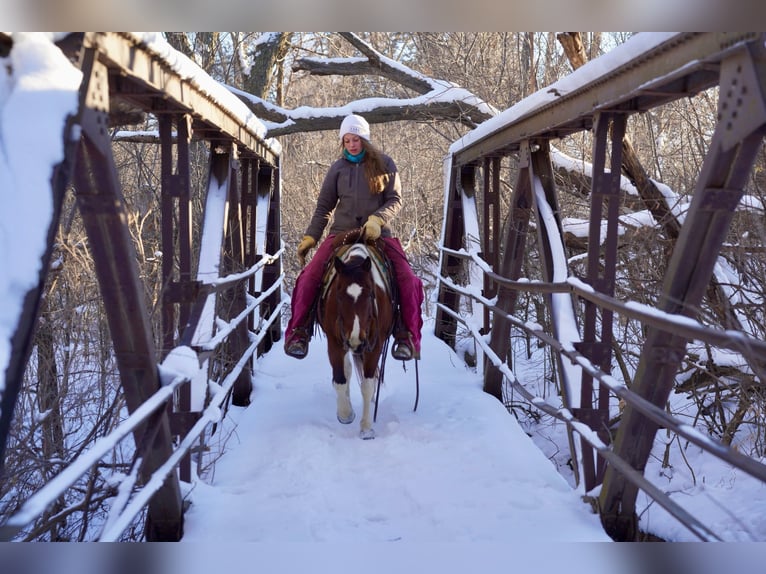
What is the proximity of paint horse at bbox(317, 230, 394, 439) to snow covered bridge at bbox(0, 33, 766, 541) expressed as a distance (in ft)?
1.01

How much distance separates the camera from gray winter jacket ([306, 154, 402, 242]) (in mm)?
6285

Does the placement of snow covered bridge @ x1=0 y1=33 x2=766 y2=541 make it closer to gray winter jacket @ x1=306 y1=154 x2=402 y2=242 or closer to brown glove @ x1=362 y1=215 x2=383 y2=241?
gray winter jacket @ x1=306 y1=154 x2=402 y2=242

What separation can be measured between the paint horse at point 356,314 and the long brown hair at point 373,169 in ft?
2.01

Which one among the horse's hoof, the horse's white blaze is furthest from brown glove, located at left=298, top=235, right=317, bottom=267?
the horse's hoof

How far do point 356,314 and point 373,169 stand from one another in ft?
5.36

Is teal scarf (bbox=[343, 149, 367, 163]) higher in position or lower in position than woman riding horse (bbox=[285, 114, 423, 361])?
higher

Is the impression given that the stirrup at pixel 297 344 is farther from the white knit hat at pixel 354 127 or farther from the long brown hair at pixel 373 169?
the white knit hat at pixel 354 127

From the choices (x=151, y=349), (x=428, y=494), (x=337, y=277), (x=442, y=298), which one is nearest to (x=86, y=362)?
(x=337, y=277)

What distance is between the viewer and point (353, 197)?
250 inches

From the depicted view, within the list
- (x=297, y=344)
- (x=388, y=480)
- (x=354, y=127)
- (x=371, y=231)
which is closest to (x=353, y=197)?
(x=354, y=127)

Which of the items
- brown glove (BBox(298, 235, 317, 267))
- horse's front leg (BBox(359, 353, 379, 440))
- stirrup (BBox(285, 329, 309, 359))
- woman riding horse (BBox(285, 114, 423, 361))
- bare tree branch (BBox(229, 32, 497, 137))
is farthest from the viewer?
bare tree branch (BBox(229, 32, 497, 137))

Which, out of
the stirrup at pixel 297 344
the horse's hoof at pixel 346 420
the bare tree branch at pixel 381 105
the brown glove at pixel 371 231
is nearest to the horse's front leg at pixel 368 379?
the horse's hoof at pixel 346 420
